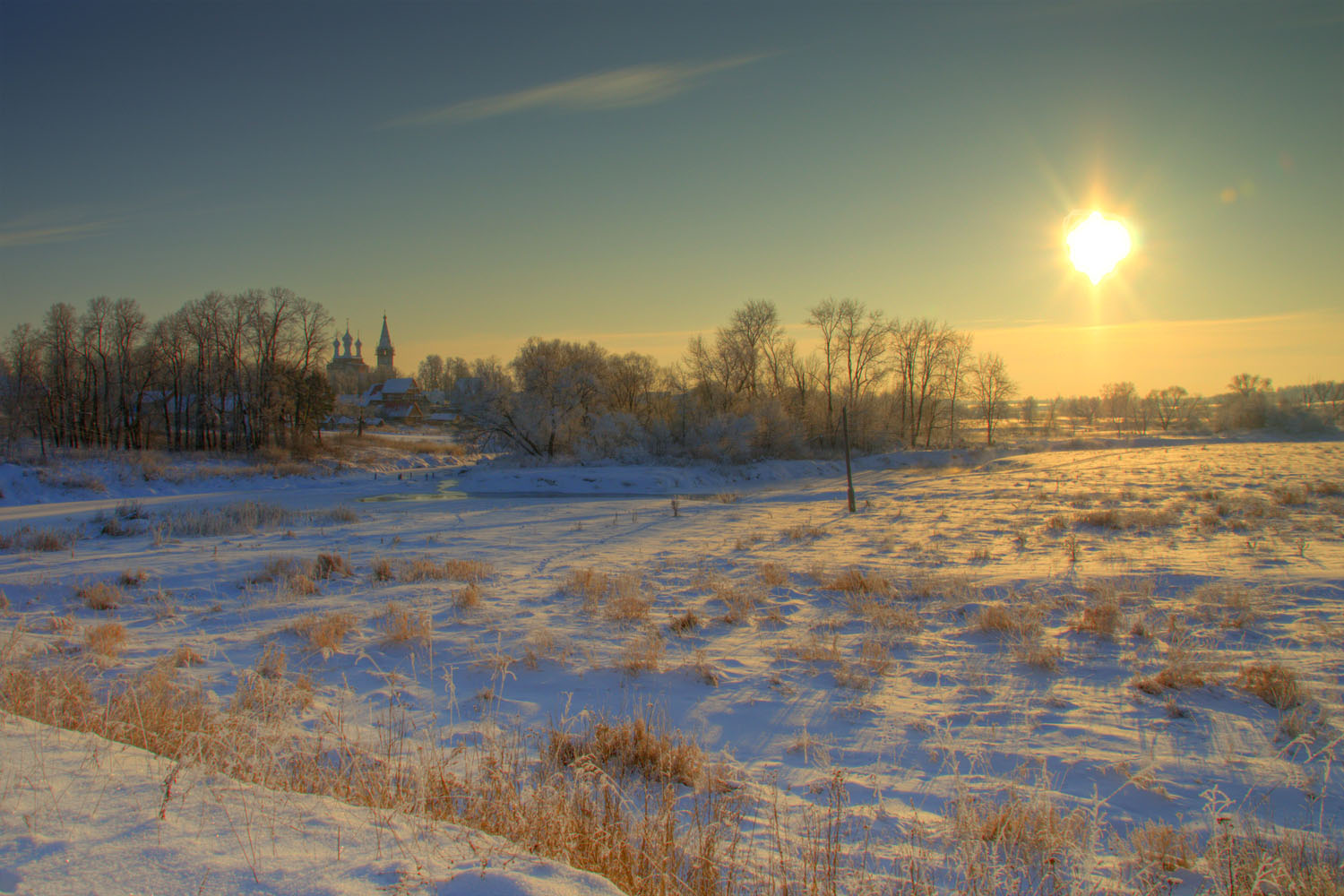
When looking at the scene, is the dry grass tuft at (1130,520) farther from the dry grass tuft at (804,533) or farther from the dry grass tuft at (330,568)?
the dry grass tuft at (330,568)

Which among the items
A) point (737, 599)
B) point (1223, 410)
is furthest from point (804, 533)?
point (1223, 410)

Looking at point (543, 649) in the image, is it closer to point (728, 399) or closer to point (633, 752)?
point (633, 752)

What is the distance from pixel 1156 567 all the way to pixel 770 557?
6.95m

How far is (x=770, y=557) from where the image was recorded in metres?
13.8

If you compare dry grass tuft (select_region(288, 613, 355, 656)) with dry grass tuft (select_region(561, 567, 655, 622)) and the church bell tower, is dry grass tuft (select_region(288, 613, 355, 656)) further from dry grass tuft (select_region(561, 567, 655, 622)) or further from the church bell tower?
the church bell tower

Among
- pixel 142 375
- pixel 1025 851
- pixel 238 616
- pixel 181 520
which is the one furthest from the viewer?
pixel 142 375

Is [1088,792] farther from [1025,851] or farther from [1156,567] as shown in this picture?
[1156,567]

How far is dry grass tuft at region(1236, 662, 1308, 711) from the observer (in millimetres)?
5582

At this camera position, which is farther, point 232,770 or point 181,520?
point 181,520

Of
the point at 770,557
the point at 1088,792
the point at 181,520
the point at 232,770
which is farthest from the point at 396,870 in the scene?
the point at 181,520

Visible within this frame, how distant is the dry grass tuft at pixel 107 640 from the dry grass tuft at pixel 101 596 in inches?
70.9

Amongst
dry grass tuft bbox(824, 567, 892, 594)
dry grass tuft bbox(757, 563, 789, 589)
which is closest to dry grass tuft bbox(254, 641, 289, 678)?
dry grass tuft bbox(757, 563, 789, 589)

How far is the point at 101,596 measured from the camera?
892cm

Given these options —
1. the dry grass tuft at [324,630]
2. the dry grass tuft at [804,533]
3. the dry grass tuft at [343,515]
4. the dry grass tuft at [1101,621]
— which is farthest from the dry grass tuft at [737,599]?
the dry grass tuft at [343,515]
